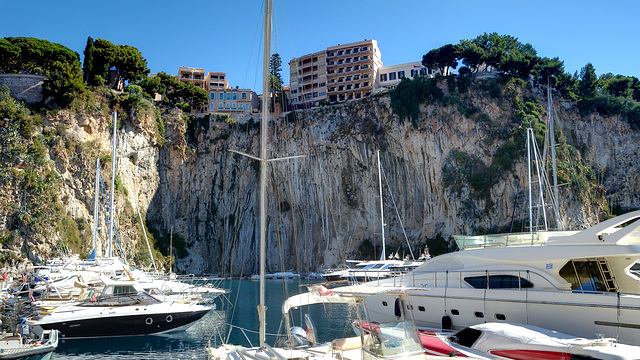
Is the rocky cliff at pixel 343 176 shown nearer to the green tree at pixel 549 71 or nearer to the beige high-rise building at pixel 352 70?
the green tree at pixel 549 71

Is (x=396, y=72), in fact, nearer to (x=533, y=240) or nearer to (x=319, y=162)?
(x=319, y=162)

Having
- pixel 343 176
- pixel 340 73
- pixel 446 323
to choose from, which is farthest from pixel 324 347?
pixel 340 73

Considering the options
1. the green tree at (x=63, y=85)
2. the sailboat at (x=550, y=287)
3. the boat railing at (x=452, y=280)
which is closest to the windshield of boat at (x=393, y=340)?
the sailboat at (x=550, y=287)

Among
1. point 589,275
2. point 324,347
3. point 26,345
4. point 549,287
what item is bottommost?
point 26,345

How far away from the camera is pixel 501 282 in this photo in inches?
658

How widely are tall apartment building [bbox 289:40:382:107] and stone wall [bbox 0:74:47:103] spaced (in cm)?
3525

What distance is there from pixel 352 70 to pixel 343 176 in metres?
23.7

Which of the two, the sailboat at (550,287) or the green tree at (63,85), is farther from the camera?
the green tree at (63,85)

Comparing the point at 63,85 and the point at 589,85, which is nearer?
the point at 63,85

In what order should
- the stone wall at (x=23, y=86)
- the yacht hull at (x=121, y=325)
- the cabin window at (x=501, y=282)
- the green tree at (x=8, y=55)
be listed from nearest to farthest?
the cabin window at (x=501, y=282)
the yacht hull at (x=121, y=325)
the stone wall at (x=23, y=86)
the green tree at (x=8, y=55)

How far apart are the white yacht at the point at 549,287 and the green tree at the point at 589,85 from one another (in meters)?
52.4

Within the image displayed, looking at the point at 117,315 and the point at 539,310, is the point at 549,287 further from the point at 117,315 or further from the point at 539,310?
the point at 117,315

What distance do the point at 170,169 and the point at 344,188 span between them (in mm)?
23536

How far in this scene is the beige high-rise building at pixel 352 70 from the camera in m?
76.9
